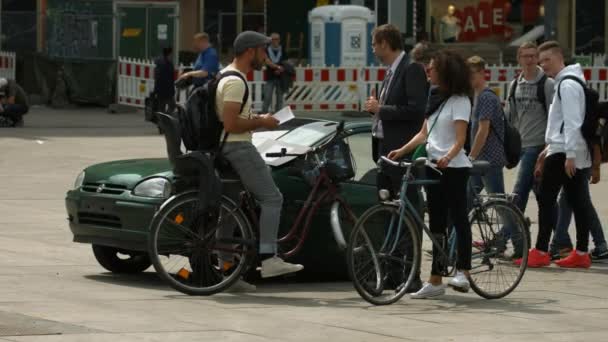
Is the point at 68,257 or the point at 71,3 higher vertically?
the point at 71,3

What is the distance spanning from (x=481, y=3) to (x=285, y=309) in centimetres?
3487

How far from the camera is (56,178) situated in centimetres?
1855

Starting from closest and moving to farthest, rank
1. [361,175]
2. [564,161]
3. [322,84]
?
[361,175]
[564,161]
[322,84]

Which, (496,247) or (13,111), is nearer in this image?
(496,247)

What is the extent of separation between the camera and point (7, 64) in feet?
115

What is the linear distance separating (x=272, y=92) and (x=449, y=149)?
770 inches

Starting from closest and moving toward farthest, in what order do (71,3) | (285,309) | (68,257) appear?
(285,309), (68,257), (71,3)

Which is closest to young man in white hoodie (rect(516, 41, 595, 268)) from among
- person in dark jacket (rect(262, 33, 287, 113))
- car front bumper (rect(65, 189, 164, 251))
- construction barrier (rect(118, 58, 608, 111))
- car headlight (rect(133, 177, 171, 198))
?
car headlight (rect(133, 177, 171, 198))

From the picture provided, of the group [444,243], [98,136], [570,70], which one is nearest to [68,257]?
[444,243]

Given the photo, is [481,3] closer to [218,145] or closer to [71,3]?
[71,3]

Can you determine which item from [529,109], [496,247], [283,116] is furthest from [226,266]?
[529,109]

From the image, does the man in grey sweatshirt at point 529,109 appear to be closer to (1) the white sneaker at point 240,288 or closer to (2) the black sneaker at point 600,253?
(2) the black sneaker at point 600,253

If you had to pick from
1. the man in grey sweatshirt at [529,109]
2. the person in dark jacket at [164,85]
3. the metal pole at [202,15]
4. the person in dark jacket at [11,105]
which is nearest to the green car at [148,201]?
the man in grey sweatshirt at [529,109]

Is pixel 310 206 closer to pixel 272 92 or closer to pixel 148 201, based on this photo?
pixel 148 201
